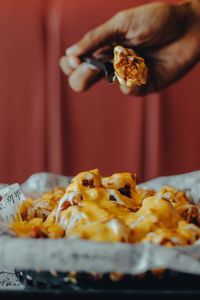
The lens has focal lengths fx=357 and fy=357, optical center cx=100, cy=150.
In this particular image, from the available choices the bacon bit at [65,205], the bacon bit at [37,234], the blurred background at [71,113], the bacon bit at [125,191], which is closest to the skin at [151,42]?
the blurred background at [71,113]

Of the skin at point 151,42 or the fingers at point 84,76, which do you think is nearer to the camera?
the skin at point 151,42

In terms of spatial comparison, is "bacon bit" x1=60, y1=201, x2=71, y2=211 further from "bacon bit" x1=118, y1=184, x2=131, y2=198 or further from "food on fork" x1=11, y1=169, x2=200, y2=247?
"bacon bit" x1=118, y1=184, x2=131, y2=198

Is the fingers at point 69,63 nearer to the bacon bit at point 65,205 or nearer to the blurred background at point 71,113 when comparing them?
the blurred background at point 71,113

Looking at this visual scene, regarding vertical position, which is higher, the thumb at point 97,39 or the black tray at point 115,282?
the thumb at point 97,39

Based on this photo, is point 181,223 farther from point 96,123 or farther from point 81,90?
point 96,123

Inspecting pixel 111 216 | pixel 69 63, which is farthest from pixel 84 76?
pixel 111 216

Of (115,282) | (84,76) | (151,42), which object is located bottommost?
(115,282)

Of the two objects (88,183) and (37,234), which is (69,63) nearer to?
(88,183)
